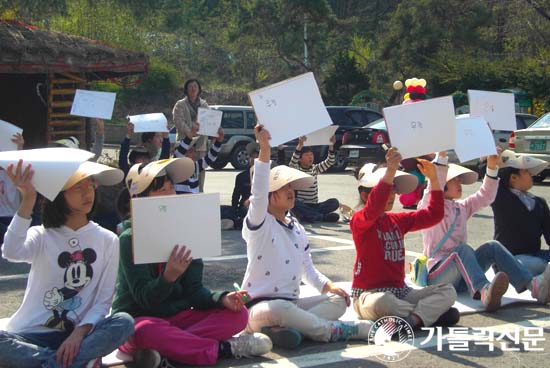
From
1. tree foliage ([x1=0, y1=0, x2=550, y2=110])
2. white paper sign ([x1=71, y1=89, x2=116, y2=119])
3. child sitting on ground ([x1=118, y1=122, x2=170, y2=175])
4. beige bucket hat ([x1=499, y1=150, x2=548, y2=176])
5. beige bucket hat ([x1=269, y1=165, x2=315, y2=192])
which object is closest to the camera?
beige bucket hat ([x1=269, y1=165, x2=315, y2=192])

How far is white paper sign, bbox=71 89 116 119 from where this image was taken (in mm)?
9203

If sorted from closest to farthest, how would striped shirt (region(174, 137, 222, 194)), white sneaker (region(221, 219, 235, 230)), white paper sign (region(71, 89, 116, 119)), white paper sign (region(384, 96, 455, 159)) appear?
1. white paper sign (region(384, 96, 455, 159))
2. white paper sign (region(71, 89, 116, 119))
3. striped shirt (region(174, 137, 222, 194))
4. white sneaker (region(221, 219, 235, 230))

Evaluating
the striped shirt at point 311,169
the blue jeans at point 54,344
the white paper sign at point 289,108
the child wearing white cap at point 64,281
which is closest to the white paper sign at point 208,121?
the striped shirt at point 311,169

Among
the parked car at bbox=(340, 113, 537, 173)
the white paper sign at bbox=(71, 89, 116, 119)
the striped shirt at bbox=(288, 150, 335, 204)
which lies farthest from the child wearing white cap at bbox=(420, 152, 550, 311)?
the parked car at bbox=(340, 113, 537, 173)

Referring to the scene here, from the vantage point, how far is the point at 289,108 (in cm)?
540

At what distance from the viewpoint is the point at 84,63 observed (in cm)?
1117

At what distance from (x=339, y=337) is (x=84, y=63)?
7.14 metres

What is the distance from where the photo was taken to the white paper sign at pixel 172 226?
4.54 metres

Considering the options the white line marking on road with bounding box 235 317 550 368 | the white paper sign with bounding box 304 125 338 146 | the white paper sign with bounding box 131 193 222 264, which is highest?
the white paper sign with bounding box 304 125 338 146

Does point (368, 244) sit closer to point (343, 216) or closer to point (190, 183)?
point (190, 183)

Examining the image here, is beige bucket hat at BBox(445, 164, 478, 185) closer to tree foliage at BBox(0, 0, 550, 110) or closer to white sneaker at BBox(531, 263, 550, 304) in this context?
white sneaker at BBox(531, 263, 550, 304)

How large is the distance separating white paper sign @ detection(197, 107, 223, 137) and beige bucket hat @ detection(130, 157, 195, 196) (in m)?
4.33

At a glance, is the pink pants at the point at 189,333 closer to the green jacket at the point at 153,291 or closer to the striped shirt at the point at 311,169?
the green jacket at the point at 153,291

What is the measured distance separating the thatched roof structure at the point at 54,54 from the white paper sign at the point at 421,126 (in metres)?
6.42
